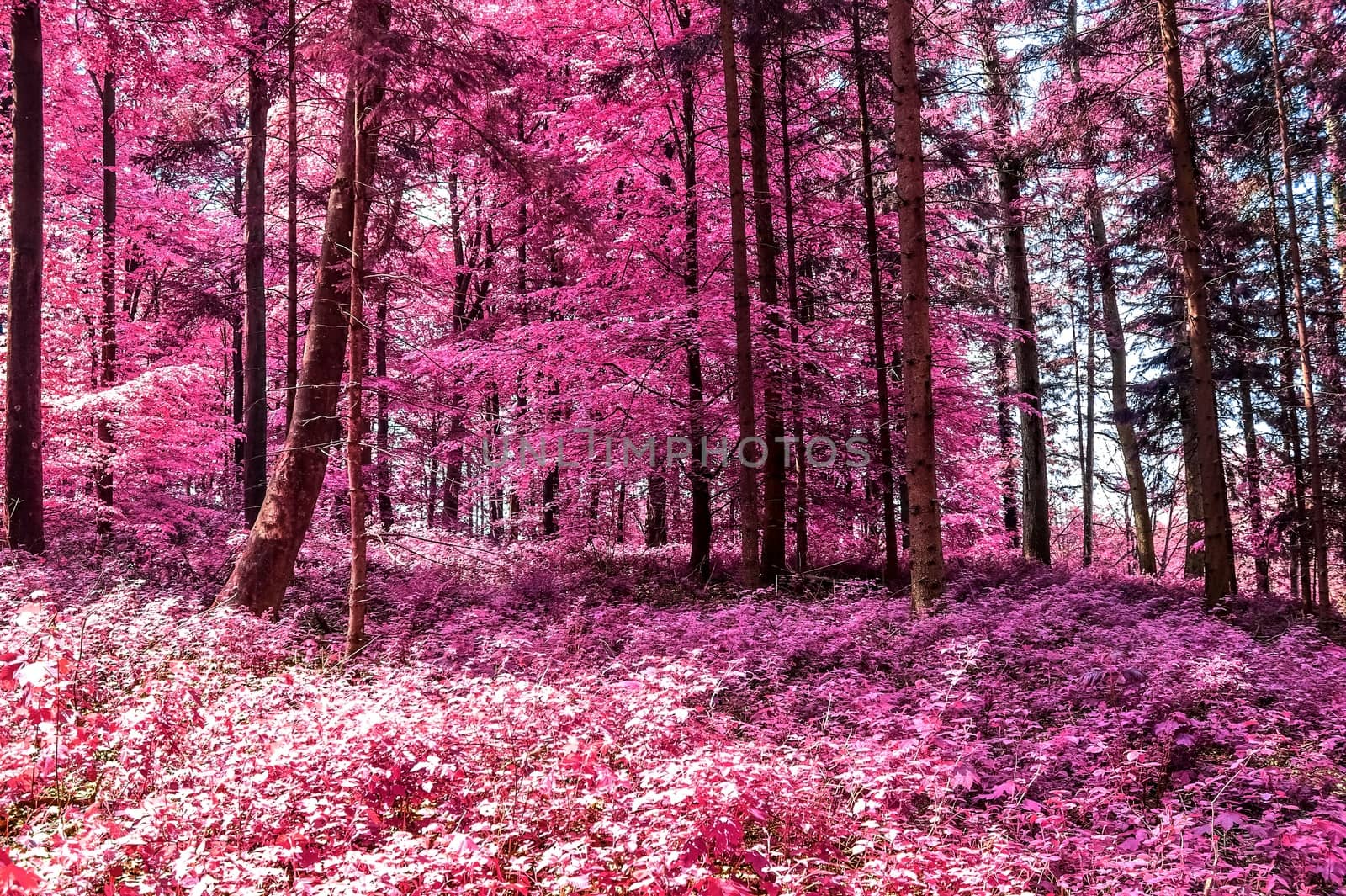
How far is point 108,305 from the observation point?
16672mm

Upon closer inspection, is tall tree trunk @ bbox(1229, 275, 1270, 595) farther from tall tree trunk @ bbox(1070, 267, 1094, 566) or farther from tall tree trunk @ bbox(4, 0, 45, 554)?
tall tree trunk @ bbox(4, 0, 45, 554)

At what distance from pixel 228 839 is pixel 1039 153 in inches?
593

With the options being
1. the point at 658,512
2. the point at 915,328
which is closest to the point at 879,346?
the point at 915,328

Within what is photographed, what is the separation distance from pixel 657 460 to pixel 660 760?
30.1ft

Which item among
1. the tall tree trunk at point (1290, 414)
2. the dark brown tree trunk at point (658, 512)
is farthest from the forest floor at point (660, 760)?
the tall tree trunk at point (1290, 414)

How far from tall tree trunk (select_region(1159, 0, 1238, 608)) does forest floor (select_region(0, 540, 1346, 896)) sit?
146 inches

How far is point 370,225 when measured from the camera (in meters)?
9.88

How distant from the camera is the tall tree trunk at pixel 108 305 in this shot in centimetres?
1432

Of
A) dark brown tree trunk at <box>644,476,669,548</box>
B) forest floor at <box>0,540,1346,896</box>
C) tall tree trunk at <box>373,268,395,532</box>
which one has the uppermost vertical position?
tall tree trunk at <box>373,268,395,532</box>

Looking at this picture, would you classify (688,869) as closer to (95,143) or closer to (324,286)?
(324,286)

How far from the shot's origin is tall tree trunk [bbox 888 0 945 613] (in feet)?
31.0

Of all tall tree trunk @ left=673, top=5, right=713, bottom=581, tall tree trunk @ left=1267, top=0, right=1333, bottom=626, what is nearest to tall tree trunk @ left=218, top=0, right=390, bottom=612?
tall tree trunk @ left=673, top=5, right=713, bottom=581

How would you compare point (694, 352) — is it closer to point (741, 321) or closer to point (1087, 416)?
point (741, 321)

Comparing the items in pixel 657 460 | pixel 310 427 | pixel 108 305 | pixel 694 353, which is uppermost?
pixel 108 305
